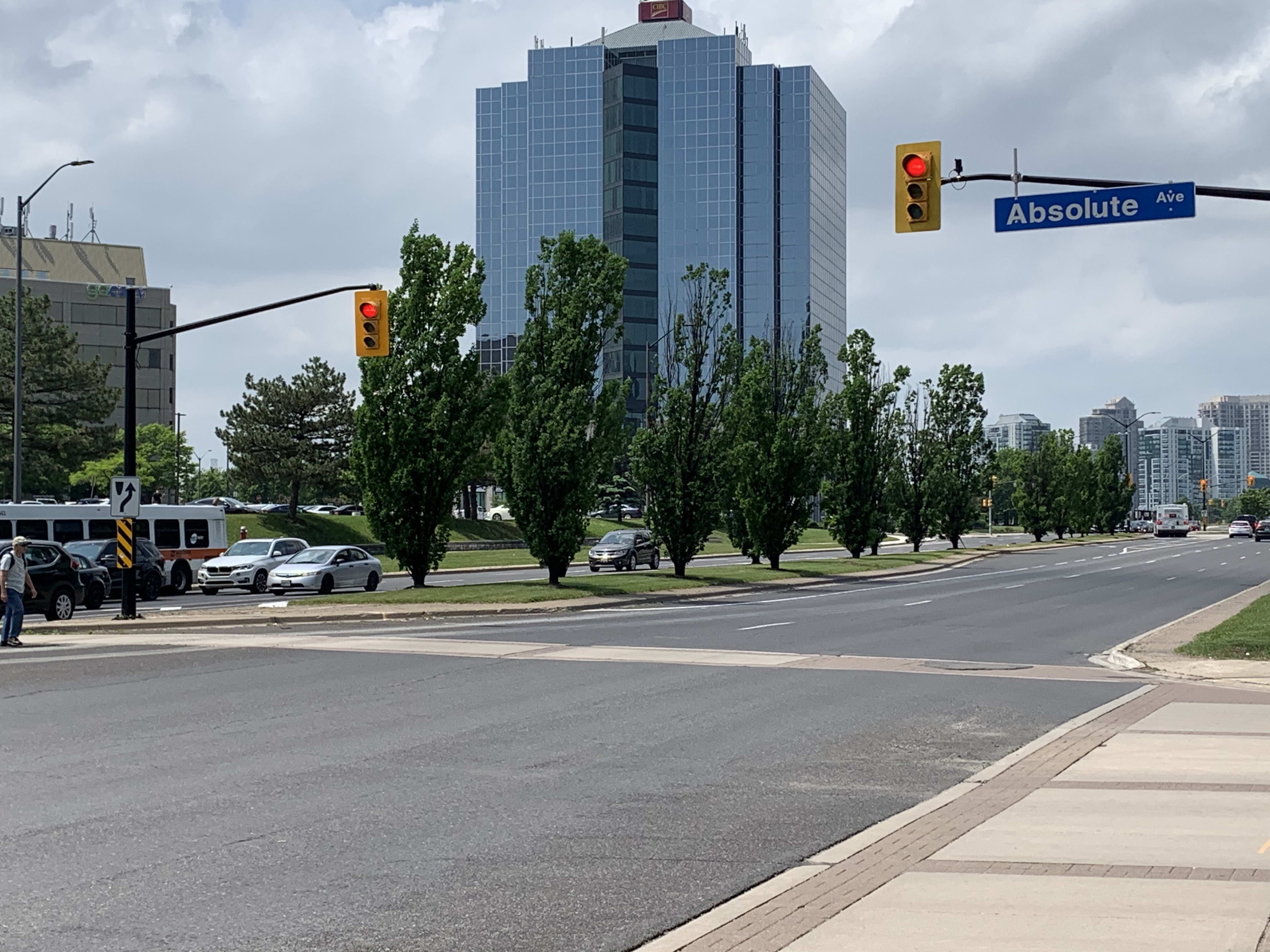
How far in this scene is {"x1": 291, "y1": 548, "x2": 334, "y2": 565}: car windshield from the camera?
38.9 meters

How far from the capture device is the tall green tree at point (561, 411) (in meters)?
34.8

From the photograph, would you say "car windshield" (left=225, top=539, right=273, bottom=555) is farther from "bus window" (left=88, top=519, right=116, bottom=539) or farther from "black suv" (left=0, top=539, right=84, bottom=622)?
"black suv" (left=0, top=539, right=84, bottom=622)

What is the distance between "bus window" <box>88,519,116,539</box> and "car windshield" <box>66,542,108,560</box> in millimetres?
3522

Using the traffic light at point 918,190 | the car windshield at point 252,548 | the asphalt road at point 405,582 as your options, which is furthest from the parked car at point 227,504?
the traffic light at point 918,190

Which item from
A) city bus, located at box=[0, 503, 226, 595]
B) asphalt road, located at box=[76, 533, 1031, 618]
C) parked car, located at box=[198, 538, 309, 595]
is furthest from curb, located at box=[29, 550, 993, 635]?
city bus, located at box=[0, 503, 226, 595]

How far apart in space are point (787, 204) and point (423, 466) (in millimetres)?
110086

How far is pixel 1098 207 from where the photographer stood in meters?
18.7

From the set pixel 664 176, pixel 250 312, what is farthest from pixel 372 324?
pixel 664 176

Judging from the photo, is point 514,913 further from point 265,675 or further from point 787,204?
point 787,204

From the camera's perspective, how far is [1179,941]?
580 cm

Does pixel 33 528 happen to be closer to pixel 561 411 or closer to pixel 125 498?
pixel 125 498

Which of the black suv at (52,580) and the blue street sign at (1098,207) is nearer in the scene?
the blue street sign at (1098,207)

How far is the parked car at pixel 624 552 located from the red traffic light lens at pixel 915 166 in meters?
31.4

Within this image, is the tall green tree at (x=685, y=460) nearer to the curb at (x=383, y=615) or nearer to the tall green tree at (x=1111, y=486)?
the curb at (x=383, y=615)
